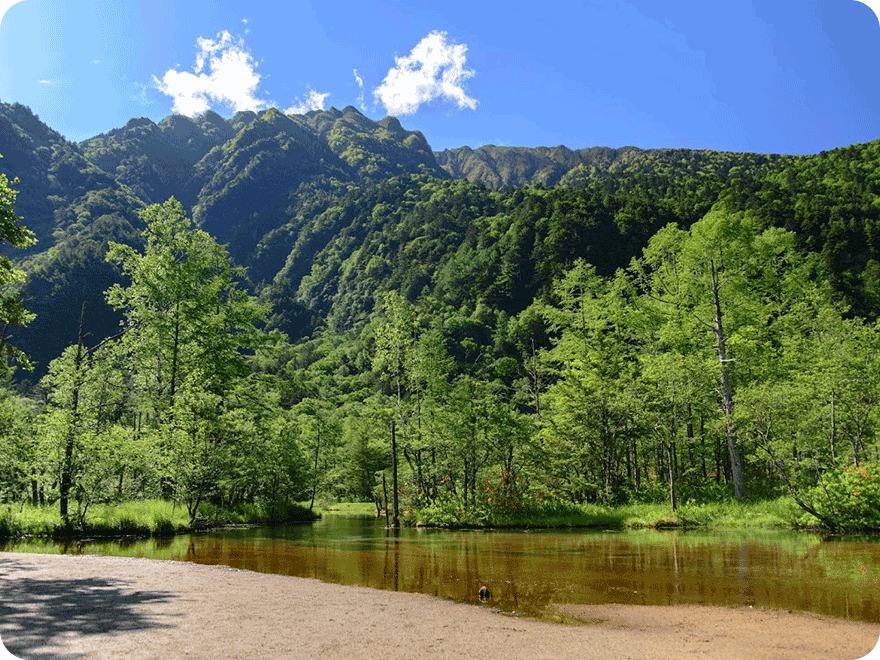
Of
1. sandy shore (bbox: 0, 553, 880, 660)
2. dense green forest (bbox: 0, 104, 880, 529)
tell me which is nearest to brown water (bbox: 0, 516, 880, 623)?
sandy shore (bbox: 0, 553, 880, 660)

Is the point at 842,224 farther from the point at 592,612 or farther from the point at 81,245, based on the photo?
the point at 81,245

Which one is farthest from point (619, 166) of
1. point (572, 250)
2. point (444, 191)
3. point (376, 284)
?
point (572, 250)

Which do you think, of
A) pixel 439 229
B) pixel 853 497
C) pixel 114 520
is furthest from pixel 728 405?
pixel 439 229

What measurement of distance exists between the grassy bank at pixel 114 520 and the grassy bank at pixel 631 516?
1181 centimetres

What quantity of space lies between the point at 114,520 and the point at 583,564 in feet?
56.9

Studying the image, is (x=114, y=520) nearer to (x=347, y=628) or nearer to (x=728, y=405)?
(x=347, y=628)

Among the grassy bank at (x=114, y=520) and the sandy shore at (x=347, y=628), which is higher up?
the sandy shore at (x=347, y=628)

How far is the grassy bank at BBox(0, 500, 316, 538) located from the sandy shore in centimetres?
1167

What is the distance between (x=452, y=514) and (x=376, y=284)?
9015 centimetres

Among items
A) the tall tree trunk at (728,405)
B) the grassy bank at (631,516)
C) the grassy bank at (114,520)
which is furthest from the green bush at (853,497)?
the grassy bank at (114,520)

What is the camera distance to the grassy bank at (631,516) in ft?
77.2

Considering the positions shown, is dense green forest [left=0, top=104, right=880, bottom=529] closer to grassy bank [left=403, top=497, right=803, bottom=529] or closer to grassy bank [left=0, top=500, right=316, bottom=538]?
grassy bank [left=403, top=497, right=803, bottom=529]

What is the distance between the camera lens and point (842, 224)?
210 ft

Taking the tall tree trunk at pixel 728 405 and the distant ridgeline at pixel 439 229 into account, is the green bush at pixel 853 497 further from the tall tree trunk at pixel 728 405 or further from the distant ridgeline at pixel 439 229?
the distant ridgeline at pixel 439 229
